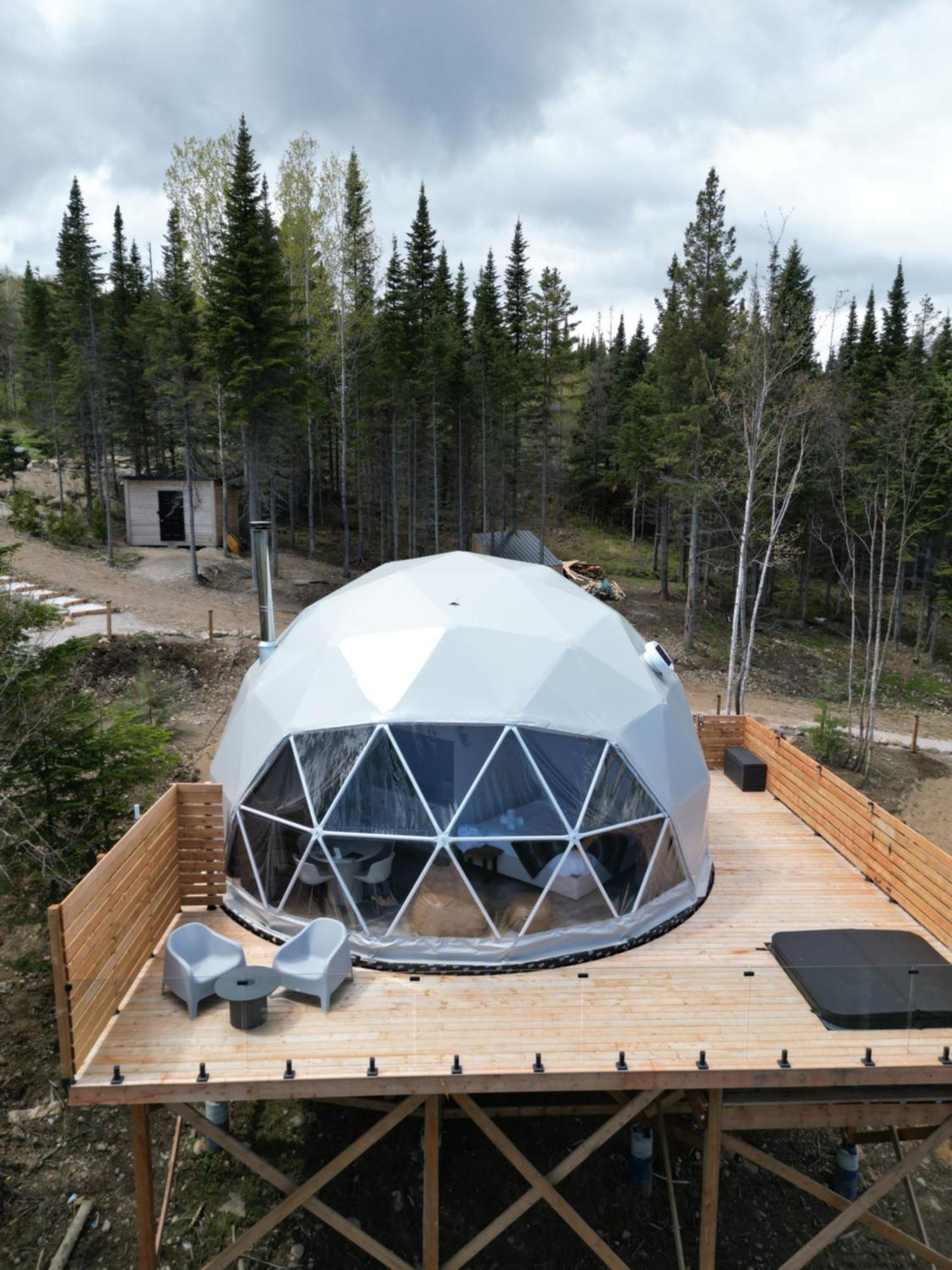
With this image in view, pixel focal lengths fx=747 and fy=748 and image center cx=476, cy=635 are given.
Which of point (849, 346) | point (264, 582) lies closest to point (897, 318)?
point (849, 346)

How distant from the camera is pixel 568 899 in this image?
7.34 metres

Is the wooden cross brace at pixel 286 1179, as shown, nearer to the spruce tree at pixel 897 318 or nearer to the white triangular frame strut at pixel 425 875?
the white triangular frame strut at pixel 425 875

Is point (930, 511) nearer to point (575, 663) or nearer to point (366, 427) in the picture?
point (366, 427)

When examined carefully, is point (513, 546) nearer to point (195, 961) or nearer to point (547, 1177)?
point (195, 961)

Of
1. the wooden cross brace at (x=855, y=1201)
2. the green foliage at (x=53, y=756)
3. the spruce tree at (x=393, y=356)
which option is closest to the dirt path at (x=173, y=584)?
the spruce tree at (x=393, y=356)

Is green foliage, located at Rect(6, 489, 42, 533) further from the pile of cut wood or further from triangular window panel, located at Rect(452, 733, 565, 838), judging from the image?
triangular window panel, located at Rect(452, 733, 565, 838)

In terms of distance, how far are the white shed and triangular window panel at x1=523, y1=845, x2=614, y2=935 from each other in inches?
991

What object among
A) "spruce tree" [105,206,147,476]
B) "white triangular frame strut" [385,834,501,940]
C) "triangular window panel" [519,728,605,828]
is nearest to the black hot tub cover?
"triangular window panel" [519,728,605,828]

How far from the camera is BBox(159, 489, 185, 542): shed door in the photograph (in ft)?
94.7

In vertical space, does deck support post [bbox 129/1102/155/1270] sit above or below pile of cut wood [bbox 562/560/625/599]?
below

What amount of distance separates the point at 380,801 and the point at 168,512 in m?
25.4

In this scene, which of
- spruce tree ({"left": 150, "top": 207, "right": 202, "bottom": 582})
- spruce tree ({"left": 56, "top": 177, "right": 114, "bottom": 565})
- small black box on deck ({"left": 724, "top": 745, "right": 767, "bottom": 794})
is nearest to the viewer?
small black box on deck ({"left": 724, "top": 745, "right": 767, "bottom": 794})

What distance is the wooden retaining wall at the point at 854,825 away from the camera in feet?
25.4

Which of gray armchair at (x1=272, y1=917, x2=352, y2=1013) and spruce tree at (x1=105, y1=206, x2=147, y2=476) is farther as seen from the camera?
spruce tree at (x1=105, y1=206, x2=147, y2=476)
